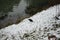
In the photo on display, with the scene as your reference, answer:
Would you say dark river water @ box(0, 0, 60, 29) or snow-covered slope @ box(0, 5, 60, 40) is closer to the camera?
snow-covered slope @ box(0, 5, 60, 40)

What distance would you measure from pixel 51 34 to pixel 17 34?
8.43ft

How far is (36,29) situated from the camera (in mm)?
13383

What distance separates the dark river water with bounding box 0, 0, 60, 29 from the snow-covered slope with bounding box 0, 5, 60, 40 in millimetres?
2346

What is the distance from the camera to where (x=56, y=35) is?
37.8 ft

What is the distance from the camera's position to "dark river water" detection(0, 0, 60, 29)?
60.0 feet

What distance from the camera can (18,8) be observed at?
2145 centimetres

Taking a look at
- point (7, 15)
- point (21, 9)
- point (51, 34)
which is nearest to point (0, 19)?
point (7, 15)

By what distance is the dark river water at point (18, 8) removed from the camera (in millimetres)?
18273

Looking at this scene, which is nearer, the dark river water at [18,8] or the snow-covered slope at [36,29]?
the snow-covered slope at [36,29]

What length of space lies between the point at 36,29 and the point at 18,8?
27.8 ft

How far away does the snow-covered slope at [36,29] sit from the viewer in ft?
40.9

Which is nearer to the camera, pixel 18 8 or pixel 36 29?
pixel 36 29

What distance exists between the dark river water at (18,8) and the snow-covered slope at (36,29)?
2346 mm

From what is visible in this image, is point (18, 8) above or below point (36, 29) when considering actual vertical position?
above
